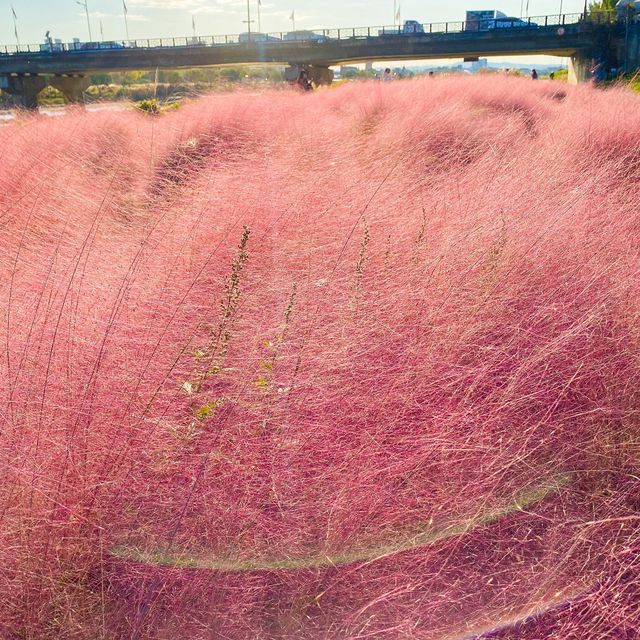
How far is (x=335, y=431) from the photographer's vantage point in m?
2.01

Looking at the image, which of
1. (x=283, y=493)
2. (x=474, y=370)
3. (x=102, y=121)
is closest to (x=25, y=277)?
(x=283, y=493)

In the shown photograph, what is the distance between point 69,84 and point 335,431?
4098cm

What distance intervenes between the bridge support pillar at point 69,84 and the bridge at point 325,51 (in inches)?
2.4

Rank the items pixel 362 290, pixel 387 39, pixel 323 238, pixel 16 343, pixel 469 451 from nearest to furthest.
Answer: pixel 469 451 < pixel 16 343 < pixel 362 290 < pixel 323 238 < pixel 387 39

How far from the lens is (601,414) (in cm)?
205

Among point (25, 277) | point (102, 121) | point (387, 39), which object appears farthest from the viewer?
point (387, 39)

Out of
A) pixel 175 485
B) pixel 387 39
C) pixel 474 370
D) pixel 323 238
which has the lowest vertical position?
pixel 175 485

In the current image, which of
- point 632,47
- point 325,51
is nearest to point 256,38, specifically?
point 325,51

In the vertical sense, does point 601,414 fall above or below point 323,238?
below

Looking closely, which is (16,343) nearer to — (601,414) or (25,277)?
(25,277)

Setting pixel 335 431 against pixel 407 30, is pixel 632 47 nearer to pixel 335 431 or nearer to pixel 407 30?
pixel 407 30

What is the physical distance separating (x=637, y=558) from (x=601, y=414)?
54cm

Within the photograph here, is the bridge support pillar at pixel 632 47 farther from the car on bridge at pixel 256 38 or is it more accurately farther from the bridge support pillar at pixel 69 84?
the bridge support pillar at pixel 69 84

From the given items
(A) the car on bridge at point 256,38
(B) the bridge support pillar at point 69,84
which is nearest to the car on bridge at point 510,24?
(A) the car on bridge at point 256,38
